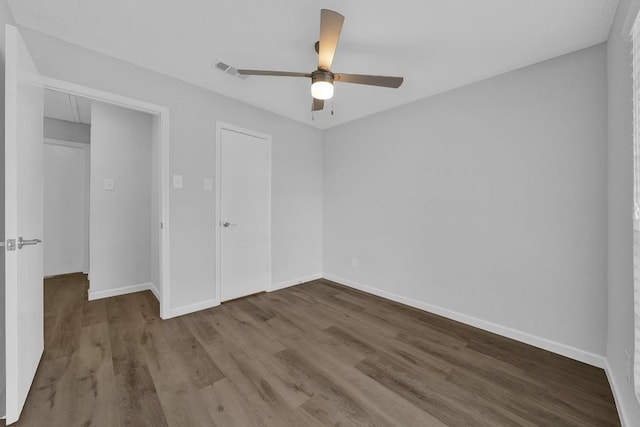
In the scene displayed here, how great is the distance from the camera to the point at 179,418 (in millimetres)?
1376

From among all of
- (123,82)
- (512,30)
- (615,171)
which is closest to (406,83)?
(512,30)

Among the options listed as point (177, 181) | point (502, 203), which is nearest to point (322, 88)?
point (177, 181)

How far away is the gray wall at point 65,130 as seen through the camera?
3.75 metres

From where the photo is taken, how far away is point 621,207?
1.49 m

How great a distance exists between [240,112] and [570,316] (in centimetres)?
370

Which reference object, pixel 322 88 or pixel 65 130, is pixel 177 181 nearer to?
pixel 322 88

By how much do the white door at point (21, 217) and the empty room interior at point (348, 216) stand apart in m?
0.01

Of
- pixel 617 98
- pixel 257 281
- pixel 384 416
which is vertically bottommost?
pixel 384 416

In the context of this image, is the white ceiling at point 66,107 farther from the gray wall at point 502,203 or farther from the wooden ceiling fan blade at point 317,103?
the gray wall at point 502,203

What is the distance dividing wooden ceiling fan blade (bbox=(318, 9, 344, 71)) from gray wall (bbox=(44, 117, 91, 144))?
438cm

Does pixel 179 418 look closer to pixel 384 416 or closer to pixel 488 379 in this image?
pixel 384 416

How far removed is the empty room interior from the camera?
145 centimetres

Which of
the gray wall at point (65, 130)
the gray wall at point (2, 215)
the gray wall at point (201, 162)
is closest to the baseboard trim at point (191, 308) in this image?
the gray wall at point (201, 162)

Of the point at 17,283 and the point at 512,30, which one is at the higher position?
the point at 512,30
